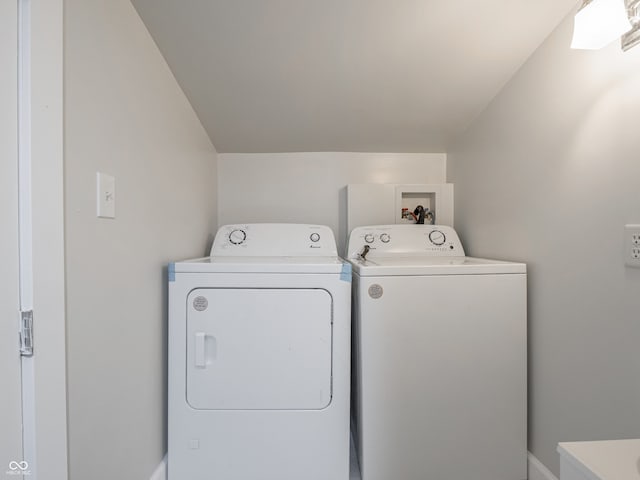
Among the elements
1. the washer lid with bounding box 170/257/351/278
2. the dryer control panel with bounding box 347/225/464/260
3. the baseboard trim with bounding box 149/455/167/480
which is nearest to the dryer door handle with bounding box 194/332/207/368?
the washer lid with bounding box 170/257/351/278

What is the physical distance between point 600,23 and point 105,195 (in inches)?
62.3

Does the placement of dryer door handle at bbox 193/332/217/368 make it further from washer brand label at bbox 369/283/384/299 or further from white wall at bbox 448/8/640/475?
white wall at bbox 448/8/640/475

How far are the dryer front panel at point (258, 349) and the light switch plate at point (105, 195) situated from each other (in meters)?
0.46

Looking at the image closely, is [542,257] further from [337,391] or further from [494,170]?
[337,391]

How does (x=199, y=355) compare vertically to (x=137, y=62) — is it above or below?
below

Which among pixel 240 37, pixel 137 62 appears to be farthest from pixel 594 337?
pixel 137 62

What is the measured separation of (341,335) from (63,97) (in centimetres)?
118

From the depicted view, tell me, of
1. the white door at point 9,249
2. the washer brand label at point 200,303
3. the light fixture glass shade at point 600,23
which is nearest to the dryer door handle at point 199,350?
the washer brand label at point 200,303

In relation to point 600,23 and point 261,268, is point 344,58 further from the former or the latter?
point 261,268

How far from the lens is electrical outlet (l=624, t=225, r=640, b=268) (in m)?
0.93

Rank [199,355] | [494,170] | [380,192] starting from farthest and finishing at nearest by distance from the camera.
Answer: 1. [380,192]
2. [494,170]
3. [199,355]

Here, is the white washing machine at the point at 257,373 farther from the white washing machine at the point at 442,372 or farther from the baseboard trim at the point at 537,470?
the baseboard trim at the point at 537,470

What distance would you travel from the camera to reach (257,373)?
50.1 inches

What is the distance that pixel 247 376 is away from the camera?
1.27 m
